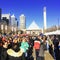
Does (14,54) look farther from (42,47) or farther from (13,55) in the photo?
(42,47)

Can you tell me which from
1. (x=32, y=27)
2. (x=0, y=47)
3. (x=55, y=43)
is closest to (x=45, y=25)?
(x=32, y=27)

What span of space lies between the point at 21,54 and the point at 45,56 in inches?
274

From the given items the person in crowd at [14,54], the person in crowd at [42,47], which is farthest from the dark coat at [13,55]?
Answer: the person in crowd at [42,47]

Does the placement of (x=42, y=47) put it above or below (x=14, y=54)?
below

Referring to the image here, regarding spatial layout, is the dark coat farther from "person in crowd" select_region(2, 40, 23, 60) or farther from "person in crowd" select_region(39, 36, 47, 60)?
"person in crowd" select_region(39, 36, 47, 60)

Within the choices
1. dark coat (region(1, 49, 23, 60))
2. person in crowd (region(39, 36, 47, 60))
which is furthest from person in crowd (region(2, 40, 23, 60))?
person in crowd (region(39, 36, 47, 60))

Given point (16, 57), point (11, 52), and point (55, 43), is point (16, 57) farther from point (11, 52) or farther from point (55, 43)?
point (55, 43)

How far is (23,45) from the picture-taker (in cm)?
1412

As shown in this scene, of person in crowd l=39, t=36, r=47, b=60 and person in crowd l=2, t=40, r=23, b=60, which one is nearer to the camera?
person in crowd l=2, t=40, r=23, b=60

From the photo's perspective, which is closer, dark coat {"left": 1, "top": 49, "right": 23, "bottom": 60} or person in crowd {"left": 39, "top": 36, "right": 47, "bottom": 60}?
dark coat {"left": 1, "top": 49, "right": 23, "bottom": 60}

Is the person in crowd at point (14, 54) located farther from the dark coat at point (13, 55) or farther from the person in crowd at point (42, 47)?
the person in crowd at point (42, 47)

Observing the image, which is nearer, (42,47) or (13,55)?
(13,55)

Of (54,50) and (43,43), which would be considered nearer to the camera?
(43,43)

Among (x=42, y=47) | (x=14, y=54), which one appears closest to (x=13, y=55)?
(x=14, y=54)
